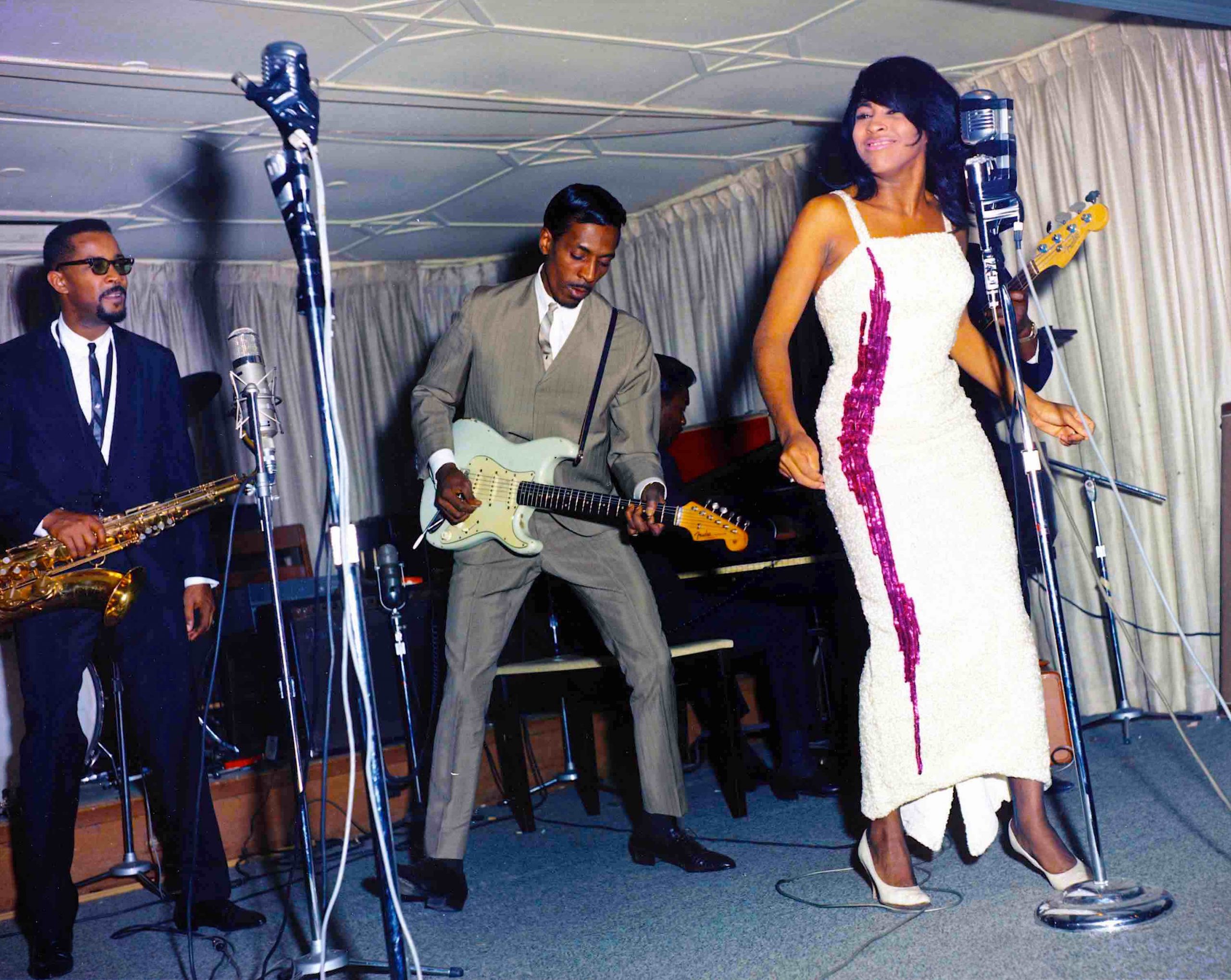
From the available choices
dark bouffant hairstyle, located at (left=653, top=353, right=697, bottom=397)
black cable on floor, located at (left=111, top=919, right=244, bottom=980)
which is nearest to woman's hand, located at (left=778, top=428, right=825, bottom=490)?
black cable on floor, located at (left=111, top=919, right=244, bottom=980)

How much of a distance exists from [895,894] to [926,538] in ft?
2.74

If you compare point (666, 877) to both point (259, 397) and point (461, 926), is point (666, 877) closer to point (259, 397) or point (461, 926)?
point (461, 926)

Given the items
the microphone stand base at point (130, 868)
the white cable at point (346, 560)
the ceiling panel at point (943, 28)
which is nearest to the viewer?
the white cable at point (346, 560)

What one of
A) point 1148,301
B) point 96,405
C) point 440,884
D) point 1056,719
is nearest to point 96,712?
point 96,405

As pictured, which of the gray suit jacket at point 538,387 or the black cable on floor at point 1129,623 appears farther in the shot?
the black cable on floor at point 1129,623

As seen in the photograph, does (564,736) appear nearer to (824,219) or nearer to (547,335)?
(547,335)

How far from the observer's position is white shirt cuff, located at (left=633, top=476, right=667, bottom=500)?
332cm

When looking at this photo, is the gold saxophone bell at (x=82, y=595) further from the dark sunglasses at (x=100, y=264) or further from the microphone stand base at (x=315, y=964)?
the microphone stand base at (x=315, y=964)

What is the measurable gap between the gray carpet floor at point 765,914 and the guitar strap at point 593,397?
1246 mm

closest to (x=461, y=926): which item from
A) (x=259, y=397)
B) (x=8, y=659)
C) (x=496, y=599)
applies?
(x=496, y=599)

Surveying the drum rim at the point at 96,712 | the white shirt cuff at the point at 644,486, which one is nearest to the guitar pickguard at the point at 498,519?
the white shirt cuff at the point at 644,486

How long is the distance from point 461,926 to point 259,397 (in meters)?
1.47

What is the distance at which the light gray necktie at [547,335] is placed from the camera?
3.41m

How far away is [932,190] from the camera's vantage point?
2844 mm
